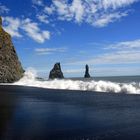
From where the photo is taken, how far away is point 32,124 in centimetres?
2589

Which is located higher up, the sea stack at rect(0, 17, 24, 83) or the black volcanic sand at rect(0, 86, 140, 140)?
the sea stack at rect(0, 17, 24, 83)

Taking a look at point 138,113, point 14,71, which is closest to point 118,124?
point 138,113

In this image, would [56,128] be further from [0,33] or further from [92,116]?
[0,33]

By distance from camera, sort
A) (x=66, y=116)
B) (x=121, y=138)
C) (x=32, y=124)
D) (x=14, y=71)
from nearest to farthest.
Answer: (x=121, y=138)
(x=32, y=124)
(x=66, y=116)
(x=14, y=71)

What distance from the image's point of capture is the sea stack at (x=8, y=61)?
117500 millimetres

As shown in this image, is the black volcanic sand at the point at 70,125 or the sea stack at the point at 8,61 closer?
the black volcanic sand at the point at 70,125

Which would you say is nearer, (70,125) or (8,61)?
(70,125)

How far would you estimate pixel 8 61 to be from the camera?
122 metres

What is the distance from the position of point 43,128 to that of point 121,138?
6344 millimetres

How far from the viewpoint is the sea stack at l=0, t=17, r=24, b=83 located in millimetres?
117500

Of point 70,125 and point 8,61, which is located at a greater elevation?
point 8,61

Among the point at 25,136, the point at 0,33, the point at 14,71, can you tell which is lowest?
the point at 25,136

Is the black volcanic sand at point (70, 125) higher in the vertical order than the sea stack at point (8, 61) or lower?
lower

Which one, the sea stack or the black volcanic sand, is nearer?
the black volcanic sand
